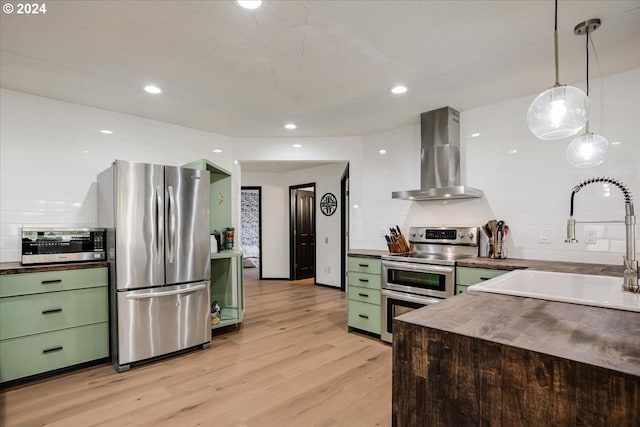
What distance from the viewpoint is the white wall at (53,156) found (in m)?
2.80

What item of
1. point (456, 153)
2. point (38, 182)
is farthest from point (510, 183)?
point (38, 182)

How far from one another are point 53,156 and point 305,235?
445 cm

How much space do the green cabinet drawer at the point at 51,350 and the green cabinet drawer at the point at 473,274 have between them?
3.01 m

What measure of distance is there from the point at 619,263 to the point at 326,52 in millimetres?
2667

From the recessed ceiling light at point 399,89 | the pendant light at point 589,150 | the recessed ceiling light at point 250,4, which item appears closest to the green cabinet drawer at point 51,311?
the recessed ceiling light at point 250,4

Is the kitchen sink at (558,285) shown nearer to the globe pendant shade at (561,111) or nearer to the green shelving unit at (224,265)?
the globe pendant shade at (561,111)

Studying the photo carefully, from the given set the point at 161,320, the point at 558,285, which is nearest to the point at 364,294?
the point at 558,285

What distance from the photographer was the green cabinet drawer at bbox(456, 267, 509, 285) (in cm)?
258

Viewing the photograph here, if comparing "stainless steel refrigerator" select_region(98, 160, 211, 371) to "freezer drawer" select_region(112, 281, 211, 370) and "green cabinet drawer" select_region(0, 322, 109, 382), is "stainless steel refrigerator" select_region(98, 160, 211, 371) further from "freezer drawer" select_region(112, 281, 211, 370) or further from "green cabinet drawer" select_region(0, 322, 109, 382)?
"green cabinet drawer" select_region(0, 322, 109, 382)

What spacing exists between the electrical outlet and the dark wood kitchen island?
1.87 m

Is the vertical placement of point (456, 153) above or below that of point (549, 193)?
above

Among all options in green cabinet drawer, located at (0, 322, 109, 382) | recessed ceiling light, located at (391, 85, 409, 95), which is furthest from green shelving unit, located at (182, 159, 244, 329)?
recessed ceiling light, located at (391, 85, 409, 95)

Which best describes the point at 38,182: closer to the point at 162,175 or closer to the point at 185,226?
the point at 162,175

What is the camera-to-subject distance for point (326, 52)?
2176 mm
